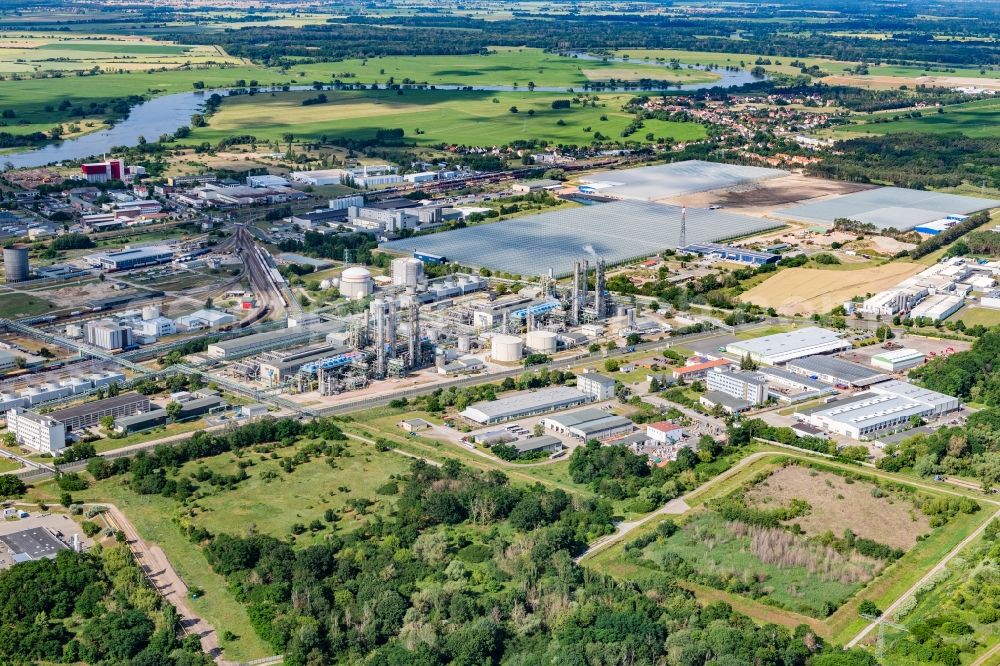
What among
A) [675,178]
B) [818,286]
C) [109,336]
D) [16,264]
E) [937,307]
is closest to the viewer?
[109,336]

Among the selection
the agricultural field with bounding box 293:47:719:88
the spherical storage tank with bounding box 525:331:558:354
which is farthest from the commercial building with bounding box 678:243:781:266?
the agricultural field with bounding box 293:47:719:88

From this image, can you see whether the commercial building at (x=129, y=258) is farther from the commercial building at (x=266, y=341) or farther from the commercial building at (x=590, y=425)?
the commercial building at (x=590, y=425)

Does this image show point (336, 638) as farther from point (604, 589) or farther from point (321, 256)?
point (321, 256)

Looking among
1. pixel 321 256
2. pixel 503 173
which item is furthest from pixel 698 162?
pixel 321 256

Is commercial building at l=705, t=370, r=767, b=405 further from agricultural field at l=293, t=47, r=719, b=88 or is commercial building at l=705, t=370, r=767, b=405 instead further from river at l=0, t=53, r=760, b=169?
agricultural field at l=293, t=47, r=719, b=88

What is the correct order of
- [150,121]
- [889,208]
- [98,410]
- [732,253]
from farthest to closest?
[150,121]
[889,208]
[732,253]
[98,410]

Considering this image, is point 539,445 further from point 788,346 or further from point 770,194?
point 770,194

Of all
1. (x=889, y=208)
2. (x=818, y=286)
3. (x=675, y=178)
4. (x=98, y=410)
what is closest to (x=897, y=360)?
(x=818, y=286)
